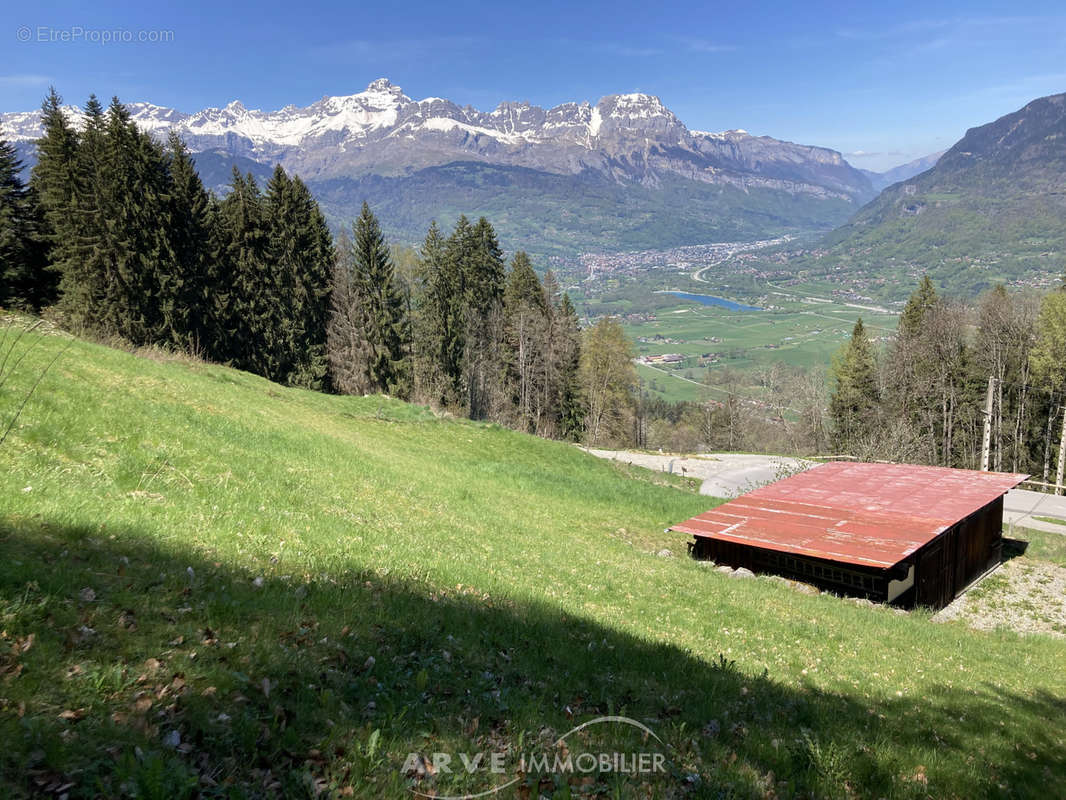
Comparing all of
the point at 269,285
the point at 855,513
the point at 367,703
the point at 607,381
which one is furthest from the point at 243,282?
the point at 367,703

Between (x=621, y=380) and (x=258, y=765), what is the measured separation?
232 ft

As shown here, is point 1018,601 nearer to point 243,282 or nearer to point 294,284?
point 294,284

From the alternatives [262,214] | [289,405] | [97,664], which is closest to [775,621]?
[97,664]

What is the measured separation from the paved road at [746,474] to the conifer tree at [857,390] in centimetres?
1440

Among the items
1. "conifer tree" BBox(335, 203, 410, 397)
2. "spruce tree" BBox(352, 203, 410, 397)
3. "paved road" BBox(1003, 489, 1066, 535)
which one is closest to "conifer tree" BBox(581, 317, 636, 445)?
"spruce tree" BBox(352, 203, 410, 397)

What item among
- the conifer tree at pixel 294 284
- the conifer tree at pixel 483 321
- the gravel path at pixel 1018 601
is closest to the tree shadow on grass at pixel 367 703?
the gravel path at pixel 1018 601

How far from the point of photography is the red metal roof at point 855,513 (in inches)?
818

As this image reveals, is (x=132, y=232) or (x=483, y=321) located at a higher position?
(x=132, y=232)

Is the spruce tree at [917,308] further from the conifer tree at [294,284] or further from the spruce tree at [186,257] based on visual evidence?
the spruce tree at [186,257]

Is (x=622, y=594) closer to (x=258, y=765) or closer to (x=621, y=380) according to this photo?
(x=258, y=765)

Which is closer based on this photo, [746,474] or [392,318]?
[746,474]

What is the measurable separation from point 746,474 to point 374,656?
47.2m

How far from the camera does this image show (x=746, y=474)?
49219 mm

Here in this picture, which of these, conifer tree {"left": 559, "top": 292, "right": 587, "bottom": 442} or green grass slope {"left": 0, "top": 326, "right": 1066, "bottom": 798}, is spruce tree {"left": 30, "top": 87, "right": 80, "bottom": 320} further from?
conifer tree {"left": 559, "top": 292, "right": 587, "bottom": 442}
